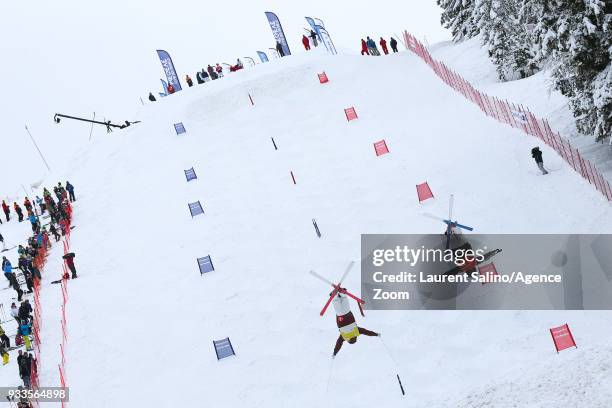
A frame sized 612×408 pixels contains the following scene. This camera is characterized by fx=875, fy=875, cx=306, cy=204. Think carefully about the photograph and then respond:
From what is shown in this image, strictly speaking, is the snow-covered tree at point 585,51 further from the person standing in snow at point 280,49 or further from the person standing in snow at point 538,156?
the person standing in snow at point 280,49

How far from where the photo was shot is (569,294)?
76.1 ft

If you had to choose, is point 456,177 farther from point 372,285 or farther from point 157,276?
point 157,276

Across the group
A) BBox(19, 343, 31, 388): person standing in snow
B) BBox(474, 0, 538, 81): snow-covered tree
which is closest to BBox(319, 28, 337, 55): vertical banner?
BBox(474, 0, 538, 81): snow-covered tree

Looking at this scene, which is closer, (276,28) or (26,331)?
(26,331)

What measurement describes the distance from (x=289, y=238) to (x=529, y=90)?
16.4 meters

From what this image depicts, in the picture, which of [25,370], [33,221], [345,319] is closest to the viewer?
[345,319]

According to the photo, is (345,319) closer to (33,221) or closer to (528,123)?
(528,123)

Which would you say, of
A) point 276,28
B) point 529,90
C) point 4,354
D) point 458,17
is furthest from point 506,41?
point 4,354

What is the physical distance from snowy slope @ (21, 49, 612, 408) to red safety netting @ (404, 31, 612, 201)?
20.4 inches

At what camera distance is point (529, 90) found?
40.8 m

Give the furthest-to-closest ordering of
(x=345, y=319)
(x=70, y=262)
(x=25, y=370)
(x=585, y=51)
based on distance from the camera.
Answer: (x=70, y=262) < (x=585, y=51) < (x=25, y=370) < (x=345, y=319)

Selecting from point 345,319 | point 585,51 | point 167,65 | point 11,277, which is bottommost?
point 345,319

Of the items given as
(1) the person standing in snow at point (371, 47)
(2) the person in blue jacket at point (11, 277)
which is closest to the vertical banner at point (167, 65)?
(1) the person standing in snow at point (371, 47)

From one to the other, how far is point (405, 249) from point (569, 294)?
224 inches
